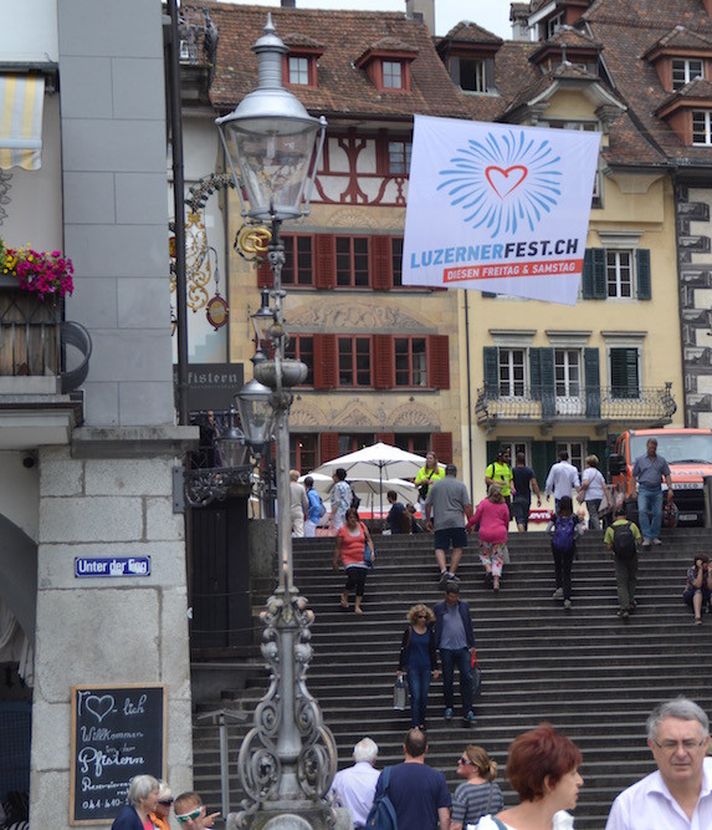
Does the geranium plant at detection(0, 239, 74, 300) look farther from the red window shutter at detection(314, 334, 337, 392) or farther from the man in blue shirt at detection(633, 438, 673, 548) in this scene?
the red window shutter at detection(314, 334, 337, 392)

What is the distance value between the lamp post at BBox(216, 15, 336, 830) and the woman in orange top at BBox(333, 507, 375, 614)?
12556 mm

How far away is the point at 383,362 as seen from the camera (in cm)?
5341

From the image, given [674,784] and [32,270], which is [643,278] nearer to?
[32,270]

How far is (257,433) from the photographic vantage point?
27.2 m

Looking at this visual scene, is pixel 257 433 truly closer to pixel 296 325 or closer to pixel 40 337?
pixel 40 337

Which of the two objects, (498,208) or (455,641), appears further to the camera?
(498,208)

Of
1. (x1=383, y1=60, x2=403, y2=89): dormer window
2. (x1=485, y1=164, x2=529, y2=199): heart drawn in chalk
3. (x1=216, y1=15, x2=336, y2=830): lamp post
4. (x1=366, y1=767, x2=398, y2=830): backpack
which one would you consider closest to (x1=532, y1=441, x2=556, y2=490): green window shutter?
(x1=383, y1=60, x2=403, y2=89): dormer window

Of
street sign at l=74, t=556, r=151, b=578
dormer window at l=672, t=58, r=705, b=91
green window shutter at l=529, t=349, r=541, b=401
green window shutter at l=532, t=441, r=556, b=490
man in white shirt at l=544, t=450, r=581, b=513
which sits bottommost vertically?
street sign at l=74, t=556, r=151, b=578

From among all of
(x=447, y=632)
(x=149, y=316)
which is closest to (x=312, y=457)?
(x=447, y=632)

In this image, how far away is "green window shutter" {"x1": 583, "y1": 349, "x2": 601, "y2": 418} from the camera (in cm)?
5372

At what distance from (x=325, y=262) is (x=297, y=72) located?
5196mm

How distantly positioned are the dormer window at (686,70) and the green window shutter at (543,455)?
11.7 m

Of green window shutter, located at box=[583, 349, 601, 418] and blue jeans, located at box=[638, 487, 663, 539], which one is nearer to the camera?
blue jeans, located at box=[638, 487, 663, 539]

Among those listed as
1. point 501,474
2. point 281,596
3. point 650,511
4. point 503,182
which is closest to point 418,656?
point 503,182
